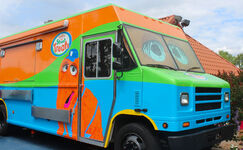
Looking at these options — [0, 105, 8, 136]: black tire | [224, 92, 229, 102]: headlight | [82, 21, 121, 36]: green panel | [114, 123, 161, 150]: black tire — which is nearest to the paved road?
[0, 105, 8, 136]: black tire

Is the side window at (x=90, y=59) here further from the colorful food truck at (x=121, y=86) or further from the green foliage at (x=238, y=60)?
the green foliage at (x=238, y=60)

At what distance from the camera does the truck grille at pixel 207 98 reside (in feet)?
13.7

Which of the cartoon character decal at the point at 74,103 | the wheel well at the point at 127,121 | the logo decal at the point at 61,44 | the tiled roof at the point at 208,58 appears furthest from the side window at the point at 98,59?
the tiled roof at the point at 208,58

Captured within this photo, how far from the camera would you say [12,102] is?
7.14m

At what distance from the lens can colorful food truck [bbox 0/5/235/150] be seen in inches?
155

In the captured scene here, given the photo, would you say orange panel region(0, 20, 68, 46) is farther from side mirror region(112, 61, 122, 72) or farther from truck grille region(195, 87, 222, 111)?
truck grille region(195, 87, 222, 111)

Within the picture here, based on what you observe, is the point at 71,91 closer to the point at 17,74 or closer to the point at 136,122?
the point at 136,122

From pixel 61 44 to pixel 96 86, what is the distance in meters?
1.56

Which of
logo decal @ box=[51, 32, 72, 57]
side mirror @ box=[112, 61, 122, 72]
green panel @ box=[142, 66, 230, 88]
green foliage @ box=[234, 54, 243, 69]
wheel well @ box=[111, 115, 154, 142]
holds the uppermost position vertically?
green foliage @ box=[234, 54, 243, 69]

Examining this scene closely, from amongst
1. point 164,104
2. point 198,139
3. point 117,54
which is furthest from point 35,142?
point 198,139

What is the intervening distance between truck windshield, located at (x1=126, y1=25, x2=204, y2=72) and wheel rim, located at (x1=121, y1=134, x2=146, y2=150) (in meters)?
1.20

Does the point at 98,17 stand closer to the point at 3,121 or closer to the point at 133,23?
the point at 133,23

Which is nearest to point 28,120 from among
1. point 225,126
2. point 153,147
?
point 153,147

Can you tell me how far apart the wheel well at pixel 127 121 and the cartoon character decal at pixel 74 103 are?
301 mm
